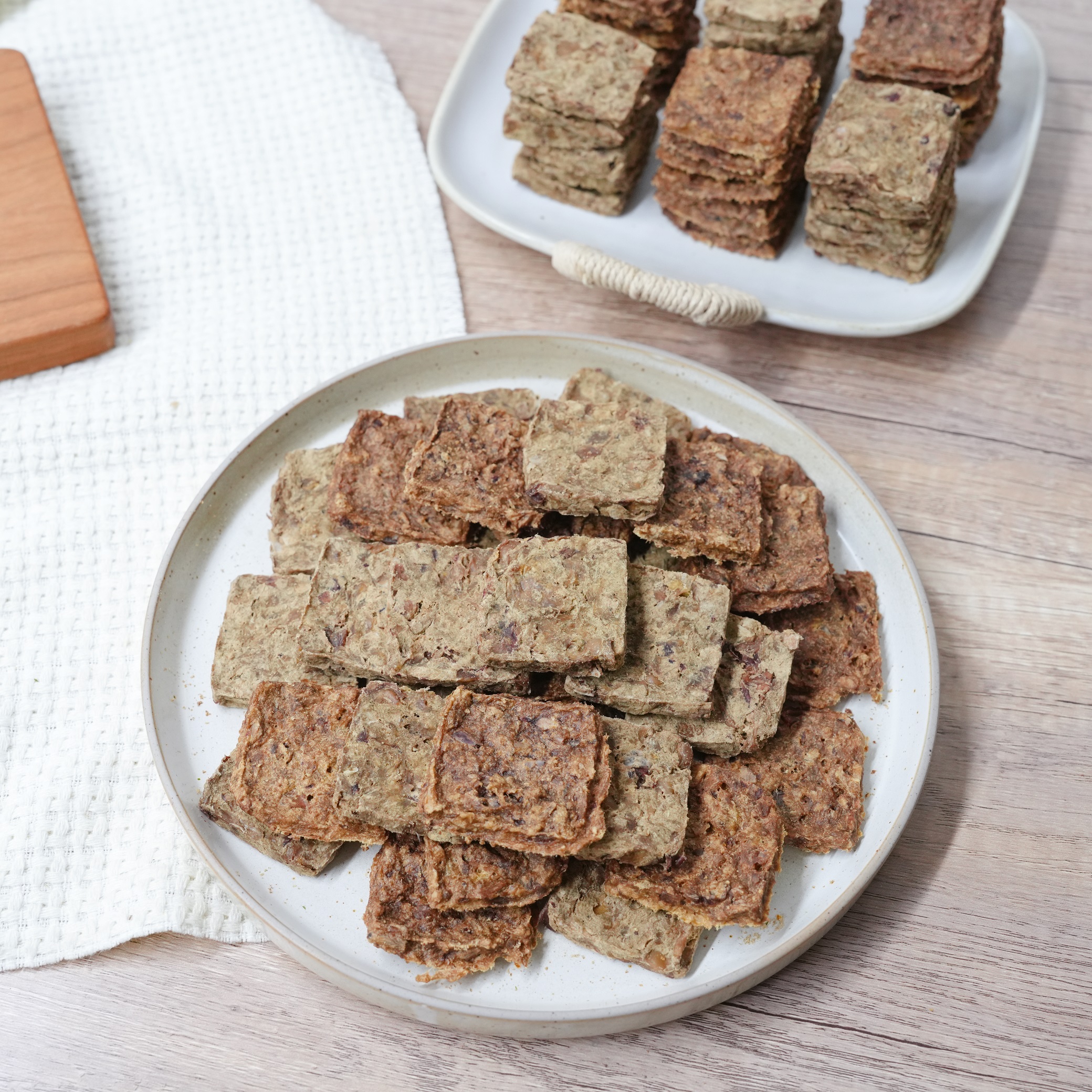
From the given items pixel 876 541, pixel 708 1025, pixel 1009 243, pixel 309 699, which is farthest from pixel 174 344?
pixel 1009 243

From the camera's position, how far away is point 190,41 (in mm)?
3705

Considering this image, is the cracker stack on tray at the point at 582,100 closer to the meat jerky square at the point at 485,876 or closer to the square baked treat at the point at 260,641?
the square baked treat at the point at 260,641

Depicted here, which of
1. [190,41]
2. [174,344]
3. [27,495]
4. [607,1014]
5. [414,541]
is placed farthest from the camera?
[190,41]

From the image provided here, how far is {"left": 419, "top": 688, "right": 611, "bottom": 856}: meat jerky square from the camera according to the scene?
2107mm

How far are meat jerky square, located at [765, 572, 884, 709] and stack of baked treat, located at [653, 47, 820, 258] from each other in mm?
1161

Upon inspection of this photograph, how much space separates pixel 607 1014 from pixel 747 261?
2113 millimetres

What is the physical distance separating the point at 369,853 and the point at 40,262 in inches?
77.8

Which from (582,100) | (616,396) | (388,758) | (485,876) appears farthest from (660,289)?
(485,876)

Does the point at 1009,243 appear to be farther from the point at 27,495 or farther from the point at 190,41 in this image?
the point at 27,495

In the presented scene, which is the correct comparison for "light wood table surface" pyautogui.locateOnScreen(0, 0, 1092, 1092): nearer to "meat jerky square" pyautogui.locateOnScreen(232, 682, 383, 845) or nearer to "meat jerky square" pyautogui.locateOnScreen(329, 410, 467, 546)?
"meat jerky square" pyautogui.locateOnScreen(232, 682, 383, 845)

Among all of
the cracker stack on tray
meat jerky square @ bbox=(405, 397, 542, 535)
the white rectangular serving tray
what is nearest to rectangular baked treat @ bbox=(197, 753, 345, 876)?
meat jerky square @ bbox=(405, 397, 542, 535)

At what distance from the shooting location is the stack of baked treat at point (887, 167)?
2865mm

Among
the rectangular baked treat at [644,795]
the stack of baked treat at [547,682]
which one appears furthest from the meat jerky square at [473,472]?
the rectangular baked treat at [644,795]

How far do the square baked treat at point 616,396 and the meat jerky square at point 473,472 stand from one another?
25 cm
